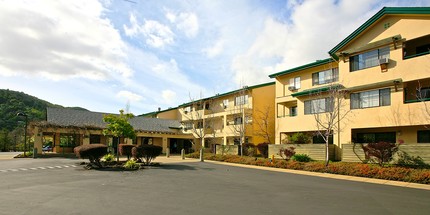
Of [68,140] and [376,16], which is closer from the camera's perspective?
[376,16]

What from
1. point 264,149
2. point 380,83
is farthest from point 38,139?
point 380,83

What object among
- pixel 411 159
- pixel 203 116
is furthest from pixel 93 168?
pixel 203 116

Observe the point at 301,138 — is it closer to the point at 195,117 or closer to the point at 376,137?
the point at 376,137

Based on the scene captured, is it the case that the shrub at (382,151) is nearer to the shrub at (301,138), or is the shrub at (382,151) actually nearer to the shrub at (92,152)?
the shrub at (301,138)

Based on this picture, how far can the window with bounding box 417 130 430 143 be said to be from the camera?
2112cm

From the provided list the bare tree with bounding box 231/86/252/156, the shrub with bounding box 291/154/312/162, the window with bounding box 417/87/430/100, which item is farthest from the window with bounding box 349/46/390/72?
the bare tree with bounding box 231/86/252/156

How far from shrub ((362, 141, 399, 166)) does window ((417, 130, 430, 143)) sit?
3.44 metres

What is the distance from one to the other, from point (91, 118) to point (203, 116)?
623 inches

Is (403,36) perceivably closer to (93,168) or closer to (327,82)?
(327,82)

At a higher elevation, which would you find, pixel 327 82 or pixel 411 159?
pixel 327 82

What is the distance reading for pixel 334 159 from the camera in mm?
25141

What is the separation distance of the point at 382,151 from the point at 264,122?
692 inches

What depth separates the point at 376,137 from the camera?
80.2ft

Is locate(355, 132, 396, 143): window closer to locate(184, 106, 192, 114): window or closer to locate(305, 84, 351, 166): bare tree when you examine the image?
locate(305, 84, 351, 166): bare tree
